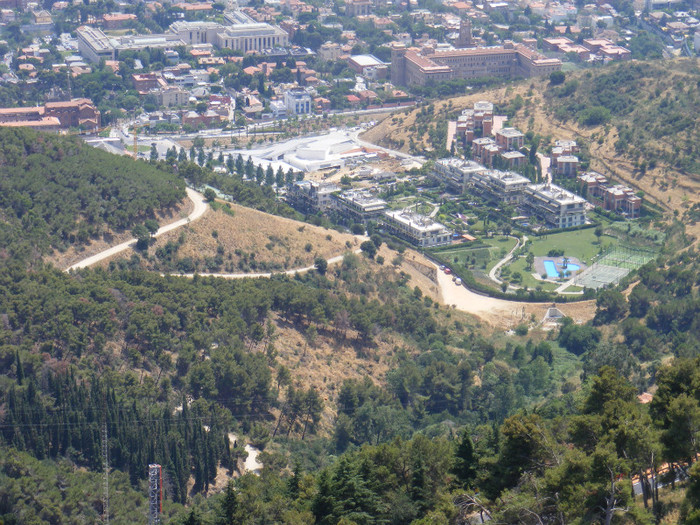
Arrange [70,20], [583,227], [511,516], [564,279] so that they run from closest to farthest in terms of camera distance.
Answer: [511,516] < [564,279] < [583,227] < [70,20]

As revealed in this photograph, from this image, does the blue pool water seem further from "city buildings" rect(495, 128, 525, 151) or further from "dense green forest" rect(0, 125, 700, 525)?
"city buildings" rect(495, 128, 525, 151)

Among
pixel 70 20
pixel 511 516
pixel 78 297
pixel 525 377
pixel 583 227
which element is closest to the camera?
pixel 511 516

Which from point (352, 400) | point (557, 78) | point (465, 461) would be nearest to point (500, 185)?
point (557, 78)

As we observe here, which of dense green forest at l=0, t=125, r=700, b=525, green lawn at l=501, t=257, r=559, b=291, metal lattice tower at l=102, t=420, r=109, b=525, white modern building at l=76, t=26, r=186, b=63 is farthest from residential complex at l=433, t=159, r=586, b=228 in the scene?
white modern building at l=76, t=26, r=186, b=63

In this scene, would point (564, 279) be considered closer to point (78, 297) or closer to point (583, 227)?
point (583, 227)

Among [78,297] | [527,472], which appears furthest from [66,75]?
[527,472]

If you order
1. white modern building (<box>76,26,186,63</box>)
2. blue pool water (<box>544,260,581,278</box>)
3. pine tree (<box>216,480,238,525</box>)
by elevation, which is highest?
pine tree (<box>216,480,238,525</box>)

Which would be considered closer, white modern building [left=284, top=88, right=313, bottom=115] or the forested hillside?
the forested hillside
